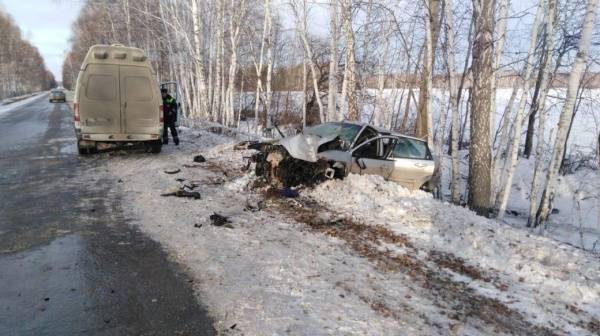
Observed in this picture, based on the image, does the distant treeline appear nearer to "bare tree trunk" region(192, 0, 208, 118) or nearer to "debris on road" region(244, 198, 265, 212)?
"bare tree trunk" region(192, 0, 208, 118)

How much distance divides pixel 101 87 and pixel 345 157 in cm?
634

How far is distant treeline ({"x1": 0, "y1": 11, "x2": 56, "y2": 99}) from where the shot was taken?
51.4 m

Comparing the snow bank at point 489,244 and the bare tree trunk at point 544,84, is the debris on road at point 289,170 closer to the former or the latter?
the snow bank at point 489,244

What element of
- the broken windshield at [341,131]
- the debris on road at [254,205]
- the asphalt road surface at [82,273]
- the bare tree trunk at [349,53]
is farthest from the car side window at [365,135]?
the bare tree trunk at [349,53]

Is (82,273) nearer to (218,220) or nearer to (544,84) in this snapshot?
(218,220)

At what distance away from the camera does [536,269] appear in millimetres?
4871

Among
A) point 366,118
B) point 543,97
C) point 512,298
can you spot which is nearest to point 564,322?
point 512,298

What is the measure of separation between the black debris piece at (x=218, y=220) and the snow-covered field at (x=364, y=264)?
3.5 inches

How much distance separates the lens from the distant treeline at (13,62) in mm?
51438

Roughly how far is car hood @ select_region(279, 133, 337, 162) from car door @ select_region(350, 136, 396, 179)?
667 millimetres

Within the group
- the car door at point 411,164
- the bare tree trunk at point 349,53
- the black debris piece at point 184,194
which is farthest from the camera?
the bare tree trunk at point 349,53

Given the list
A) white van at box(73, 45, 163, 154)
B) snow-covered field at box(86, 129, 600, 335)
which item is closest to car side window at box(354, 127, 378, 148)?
snow-covered field at box(86, 129, 600, 335)

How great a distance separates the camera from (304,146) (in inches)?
298

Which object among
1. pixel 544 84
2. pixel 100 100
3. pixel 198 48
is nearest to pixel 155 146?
pixel 100 100
